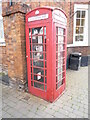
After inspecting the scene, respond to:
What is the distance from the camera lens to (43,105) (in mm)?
2600

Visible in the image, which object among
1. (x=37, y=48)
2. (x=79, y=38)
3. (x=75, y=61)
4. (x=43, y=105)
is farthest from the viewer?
(x=79, y=38)

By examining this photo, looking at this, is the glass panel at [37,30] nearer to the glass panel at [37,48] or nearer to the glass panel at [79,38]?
the glass panel at [37,48]

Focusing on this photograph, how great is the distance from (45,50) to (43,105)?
4.83ft

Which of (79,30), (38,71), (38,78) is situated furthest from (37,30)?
(79,30)

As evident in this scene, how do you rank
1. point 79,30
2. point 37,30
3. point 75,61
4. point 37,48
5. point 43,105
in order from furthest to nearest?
1. point 79,30
2. point 75,61
3. point 37,48
4. point 37,30
5. point 43,105

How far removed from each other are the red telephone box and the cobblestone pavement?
0.22 metres

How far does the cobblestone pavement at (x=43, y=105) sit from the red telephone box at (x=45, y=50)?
0.22 meters

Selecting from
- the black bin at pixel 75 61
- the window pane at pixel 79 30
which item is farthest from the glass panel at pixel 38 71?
the window pane at pixel 79 30

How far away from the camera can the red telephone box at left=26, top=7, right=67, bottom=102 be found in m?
2.46

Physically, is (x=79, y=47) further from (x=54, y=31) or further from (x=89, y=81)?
(x=54, y=31)

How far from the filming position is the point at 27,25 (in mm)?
2859

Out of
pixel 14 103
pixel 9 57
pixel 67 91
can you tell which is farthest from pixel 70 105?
pixel 9 57

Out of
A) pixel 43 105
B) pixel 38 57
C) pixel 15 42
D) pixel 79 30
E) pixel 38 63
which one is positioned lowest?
pixel 43 105

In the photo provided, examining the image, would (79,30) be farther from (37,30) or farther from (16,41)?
(16,41)
